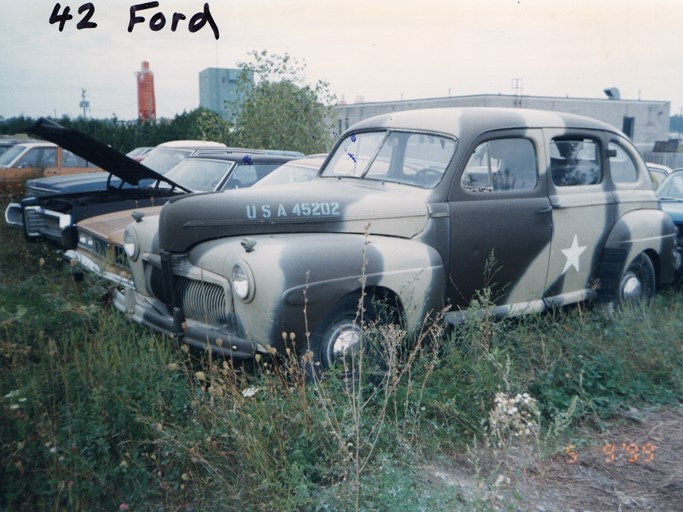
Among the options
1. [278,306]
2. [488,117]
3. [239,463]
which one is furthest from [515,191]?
[239,463]

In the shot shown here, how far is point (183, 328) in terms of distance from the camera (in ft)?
13.9

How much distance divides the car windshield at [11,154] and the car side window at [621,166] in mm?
10732

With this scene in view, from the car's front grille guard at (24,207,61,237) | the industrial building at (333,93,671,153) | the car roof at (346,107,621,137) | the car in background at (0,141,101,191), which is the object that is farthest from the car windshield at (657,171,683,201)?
the industrial building at (333,93,671,153)

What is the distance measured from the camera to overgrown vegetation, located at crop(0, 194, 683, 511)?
3.07 metres

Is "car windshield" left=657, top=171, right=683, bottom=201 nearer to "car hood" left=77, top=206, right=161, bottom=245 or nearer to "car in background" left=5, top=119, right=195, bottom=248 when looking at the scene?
"car in background" left=5, top=119, right=195, bottom=248

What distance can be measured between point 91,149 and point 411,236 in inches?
140

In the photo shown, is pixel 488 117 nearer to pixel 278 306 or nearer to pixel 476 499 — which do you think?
pixel 278 306

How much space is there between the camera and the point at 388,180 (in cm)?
527

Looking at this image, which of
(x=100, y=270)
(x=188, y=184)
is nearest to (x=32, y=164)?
(x=188, y=184)

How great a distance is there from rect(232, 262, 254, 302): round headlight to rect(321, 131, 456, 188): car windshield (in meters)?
1.65

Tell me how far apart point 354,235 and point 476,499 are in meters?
2.13

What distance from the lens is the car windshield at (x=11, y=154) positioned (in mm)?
12922

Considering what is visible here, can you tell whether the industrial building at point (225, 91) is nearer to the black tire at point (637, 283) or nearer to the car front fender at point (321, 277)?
the black tire at point (637, 283)

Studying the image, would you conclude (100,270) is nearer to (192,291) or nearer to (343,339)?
(192,291)
